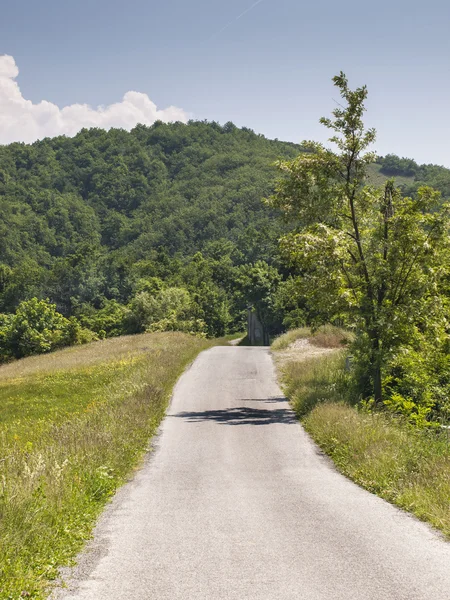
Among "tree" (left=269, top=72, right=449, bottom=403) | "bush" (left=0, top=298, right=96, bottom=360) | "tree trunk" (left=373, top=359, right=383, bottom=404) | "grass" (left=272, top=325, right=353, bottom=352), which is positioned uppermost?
"tree" (left=269, top=72, right=449, bottom=403)

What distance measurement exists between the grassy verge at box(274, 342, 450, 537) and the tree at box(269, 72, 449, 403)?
2.81 metres

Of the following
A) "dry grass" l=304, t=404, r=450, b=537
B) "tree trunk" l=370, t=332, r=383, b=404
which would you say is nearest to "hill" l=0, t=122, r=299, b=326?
"tree trunk" l=370, t=332, r=383, b=404

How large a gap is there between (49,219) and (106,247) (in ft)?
76.9

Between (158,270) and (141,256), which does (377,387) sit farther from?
(141,256)

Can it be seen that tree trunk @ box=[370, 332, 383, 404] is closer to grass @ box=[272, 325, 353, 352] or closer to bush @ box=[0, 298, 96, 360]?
grass @ box=[272, 325, 353, 352]

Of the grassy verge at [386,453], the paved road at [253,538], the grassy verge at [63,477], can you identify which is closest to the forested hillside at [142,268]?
the grassy verge at [386,453]

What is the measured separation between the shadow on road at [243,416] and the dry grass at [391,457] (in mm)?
2007

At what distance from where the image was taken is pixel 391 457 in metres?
11.2

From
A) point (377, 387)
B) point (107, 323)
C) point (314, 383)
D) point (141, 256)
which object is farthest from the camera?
point (141, 256)

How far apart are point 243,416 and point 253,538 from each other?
447 inches

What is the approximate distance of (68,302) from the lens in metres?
120

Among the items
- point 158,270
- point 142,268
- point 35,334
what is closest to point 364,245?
point 35,334

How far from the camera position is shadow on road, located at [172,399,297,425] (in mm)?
17891

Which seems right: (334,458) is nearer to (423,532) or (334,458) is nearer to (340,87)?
(423,532)
